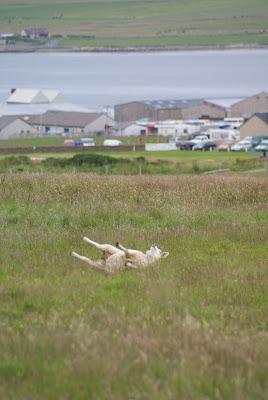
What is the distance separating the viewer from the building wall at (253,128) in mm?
59375

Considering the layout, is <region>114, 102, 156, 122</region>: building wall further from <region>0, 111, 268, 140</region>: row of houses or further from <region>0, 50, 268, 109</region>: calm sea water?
<region>0, 50, 268, 109</region>: calm sea water

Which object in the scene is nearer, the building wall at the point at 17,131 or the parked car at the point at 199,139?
the parked car at the point at 199,139

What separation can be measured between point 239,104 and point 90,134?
42.4 feet

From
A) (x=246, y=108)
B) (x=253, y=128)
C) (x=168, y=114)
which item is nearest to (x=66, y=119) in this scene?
(x=168, y=114)

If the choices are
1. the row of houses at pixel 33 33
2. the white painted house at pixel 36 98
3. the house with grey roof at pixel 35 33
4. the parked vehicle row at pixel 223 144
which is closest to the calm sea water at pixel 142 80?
the white painted house at pixel 36 98

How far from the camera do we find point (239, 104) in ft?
252

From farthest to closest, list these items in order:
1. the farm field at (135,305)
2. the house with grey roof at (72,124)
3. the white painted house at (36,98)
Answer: the white painted house at (36,98) < the house with grey roof at (72,124) < the farm field at (135,305)

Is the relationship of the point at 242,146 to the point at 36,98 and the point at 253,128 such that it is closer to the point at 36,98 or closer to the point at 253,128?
the point at 253,128

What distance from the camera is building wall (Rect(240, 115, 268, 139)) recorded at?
59375 millimetres

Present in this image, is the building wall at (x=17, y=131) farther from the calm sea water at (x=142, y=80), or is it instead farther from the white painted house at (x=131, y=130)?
the calm sea water at (x=142, y=80)

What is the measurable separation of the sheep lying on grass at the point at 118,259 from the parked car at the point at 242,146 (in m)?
41.5

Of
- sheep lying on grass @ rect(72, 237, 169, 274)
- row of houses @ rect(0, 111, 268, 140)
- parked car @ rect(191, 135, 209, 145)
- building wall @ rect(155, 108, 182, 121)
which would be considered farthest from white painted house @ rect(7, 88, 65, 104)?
sheep lying on grass @ rect(72, 237, 169, 274)

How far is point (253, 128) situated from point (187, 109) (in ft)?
65.0

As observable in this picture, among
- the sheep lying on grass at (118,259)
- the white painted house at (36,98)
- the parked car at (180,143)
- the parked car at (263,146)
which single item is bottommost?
the white painted house at (36,98)
